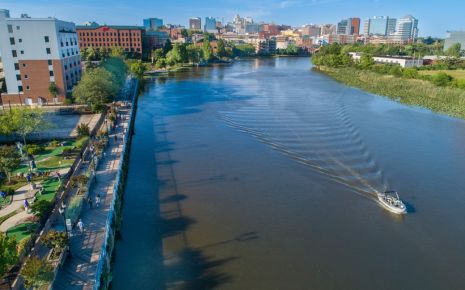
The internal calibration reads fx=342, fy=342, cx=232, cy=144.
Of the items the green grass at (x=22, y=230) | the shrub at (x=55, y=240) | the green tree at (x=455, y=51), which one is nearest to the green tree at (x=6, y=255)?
the shrub at (x=55, y=240)

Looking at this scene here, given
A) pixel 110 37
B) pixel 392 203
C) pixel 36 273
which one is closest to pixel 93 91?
pixel 36 273

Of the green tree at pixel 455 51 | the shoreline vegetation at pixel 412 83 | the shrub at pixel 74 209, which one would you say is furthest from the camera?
the green tree at pixel 455 51

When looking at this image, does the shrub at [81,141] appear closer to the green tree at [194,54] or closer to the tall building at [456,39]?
the green tree at [194,54]

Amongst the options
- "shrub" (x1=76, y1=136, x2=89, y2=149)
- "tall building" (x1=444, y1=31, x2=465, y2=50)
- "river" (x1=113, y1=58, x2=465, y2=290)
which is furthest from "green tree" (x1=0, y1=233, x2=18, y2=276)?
"tall building" (x1=444, y1=31, x2=465, y2=50)

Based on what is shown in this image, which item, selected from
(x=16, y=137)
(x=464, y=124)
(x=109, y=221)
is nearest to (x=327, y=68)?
(x=464, y=124)

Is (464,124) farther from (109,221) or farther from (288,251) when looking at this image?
(109,221)

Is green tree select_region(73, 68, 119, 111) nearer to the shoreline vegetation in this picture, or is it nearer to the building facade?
→ the shoreline vegetation
